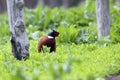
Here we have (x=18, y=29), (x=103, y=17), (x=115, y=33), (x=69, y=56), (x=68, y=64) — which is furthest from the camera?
(x=103, y=17)

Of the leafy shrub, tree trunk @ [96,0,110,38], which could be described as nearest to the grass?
the leafy shrub

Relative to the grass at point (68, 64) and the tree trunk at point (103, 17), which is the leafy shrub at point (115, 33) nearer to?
the tree trunk at point (103, 17)

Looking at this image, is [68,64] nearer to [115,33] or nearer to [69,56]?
[69,56]

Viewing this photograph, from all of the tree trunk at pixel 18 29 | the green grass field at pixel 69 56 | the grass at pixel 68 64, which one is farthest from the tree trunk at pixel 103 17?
the tree trunk at pixel 18 29

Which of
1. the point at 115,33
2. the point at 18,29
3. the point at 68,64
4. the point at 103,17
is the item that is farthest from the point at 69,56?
the point at 68,64

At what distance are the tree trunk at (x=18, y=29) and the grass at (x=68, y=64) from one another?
0.19 m

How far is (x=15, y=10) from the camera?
8781 mm

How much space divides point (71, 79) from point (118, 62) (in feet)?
9.10

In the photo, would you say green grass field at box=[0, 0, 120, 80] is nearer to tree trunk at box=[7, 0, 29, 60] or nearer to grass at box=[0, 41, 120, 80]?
grass at box=[0, 41, 120, 80]

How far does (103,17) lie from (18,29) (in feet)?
10.3

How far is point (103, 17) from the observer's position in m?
11.2

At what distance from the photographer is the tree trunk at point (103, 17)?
1122 cm

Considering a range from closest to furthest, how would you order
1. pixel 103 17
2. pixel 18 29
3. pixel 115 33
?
pixel 18 29 → pixel 115 33 → pixel 103 17

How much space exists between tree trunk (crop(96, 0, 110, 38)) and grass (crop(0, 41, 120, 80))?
93 cm
